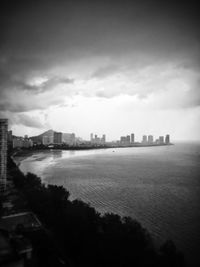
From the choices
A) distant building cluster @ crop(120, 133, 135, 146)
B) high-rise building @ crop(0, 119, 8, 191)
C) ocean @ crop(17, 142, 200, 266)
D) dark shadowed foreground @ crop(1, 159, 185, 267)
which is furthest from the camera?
distant building cluster @ crop(120, 133, 135, 146)

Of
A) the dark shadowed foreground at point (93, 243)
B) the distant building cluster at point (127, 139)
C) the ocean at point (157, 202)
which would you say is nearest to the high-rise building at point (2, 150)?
the ocean at point (157, 202)

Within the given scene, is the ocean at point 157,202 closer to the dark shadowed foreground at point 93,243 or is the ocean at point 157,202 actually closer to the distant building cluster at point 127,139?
the dark shadowed foreground at point 93,243

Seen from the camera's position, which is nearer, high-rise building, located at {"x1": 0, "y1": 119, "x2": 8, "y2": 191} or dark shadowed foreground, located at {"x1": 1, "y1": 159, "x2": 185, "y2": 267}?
dark shadowed foreground, located at {"x1": 1, "y1": 159, "x2": 185, "y2": 267}

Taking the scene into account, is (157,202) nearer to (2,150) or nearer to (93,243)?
(93,243)

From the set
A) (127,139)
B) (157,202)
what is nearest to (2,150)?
(157,202)

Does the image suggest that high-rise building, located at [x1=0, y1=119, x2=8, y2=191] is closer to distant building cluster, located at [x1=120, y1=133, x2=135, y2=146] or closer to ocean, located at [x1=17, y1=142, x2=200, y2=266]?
ocean, located at [x1=17, y1=142, x2=200, y2=266]

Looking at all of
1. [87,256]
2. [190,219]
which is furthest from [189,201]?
[87,256]

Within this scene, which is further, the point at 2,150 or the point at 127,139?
the point at 127,139

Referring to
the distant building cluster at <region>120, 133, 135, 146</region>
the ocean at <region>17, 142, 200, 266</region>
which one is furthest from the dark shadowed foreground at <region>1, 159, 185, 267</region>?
the distant building cluster at <region>120, 133, 135, 146</region>
